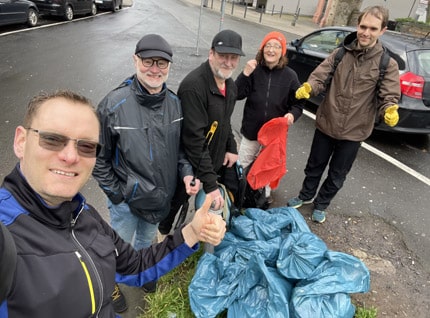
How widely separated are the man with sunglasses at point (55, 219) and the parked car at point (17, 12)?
423 inches

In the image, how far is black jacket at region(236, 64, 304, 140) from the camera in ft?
9.84

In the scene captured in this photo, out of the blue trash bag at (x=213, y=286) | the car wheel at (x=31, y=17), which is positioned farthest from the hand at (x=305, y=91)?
the car wheel at (x=31, y=17)

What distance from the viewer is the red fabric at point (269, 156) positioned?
3078 mm

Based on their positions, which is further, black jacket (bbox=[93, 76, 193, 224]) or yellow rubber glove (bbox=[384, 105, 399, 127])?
yellow rubber glove (bbox=[384, 105, 399, 127])

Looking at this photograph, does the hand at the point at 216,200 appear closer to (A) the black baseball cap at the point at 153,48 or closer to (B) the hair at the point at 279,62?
Result: (A) the black baseball cap at the point at 153,48

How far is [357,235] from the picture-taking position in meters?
3.39

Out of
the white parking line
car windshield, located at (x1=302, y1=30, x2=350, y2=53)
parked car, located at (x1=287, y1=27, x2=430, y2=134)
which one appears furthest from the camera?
car windshield, located at (x1=302, y1=30, x2=350, y2=53)

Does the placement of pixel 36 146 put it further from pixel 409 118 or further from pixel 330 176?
pixel 409 118

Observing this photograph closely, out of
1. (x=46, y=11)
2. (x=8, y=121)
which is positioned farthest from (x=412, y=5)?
(x=8, y=121)

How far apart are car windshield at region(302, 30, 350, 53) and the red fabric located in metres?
3.87

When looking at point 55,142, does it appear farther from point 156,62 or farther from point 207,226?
point 156,62

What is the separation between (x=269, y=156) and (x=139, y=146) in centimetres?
154

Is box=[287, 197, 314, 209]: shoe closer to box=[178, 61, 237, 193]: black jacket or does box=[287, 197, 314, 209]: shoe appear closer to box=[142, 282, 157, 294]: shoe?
box=[178, 61, 237, 193]: black jacket

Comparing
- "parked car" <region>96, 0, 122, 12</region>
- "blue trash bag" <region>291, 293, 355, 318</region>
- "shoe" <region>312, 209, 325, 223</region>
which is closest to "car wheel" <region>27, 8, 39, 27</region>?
"parked car" <region>96, 0, 122, 12</region>
